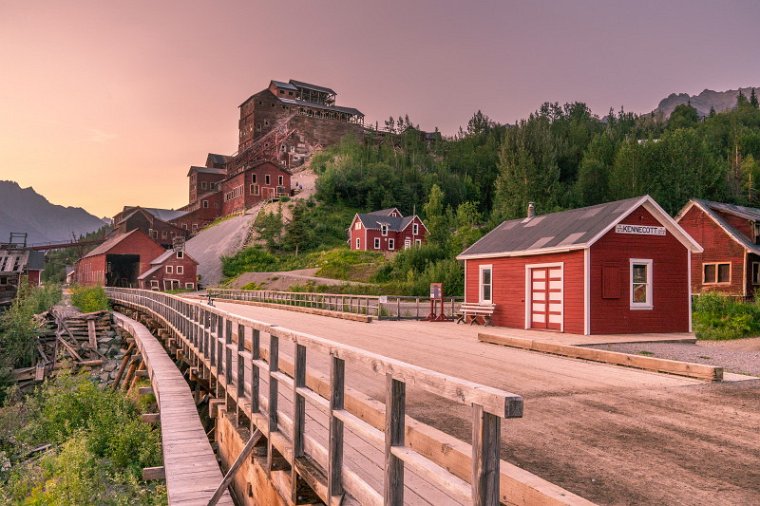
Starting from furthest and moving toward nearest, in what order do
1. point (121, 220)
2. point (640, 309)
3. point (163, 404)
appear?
point (121, 220) < point (640, 309) < point (163, 404)

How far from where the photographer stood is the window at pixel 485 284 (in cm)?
2323

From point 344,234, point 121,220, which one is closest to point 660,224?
point 344,234

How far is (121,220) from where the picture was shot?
9481cm

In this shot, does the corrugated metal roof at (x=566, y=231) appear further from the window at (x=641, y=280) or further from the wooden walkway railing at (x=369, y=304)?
the wooden walkway railing at (x=369, y=304)

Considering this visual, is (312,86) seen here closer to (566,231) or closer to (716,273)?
(716,273)

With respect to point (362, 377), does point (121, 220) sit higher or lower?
higher

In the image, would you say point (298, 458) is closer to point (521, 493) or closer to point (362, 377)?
point (521, 493)

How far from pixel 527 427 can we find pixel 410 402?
1802 mm

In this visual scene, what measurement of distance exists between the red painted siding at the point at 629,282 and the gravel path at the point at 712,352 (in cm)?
173

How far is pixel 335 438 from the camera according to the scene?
4.37 metres

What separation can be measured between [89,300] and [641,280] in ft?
135

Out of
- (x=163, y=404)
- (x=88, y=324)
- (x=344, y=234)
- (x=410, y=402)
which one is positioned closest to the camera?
(x=410, y=402)

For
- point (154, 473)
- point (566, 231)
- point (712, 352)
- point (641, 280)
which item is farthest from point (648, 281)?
point (154, 473)

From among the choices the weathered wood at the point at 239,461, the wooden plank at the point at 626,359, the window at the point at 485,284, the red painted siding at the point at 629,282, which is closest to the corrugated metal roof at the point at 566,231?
the red painted siding at the point at 629,282
